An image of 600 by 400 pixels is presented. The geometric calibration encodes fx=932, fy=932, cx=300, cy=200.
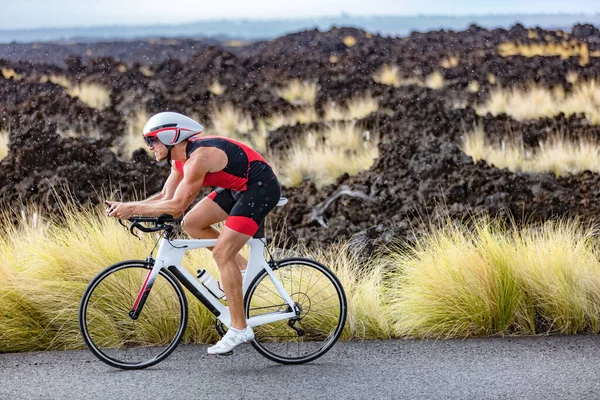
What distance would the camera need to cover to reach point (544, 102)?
23859mm

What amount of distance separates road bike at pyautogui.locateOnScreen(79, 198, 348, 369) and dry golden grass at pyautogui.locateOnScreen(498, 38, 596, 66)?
105ft

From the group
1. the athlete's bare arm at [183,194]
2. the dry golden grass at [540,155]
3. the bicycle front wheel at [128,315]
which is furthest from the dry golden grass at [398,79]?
the athlete's bare arm at [183,194]

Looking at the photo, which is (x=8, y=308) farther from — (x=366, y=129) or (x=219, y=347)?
(x=366, y=129)

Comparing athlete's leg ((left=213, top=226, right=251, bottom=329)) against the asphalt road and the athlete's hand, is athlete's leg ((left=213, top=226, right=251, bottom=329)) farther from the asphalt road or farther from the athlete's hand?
the athlete's hand

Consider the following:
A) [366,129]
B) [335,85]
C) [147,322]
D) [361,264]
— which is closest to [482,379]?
[147,322]

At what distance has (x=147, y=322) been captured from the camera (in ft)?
24.4

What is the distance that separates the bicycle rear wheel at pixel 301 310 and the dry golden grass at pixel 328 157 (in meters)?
7.35

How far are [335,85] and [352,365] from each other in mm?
21195

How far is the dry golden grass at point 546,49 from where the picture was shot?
3822 cm

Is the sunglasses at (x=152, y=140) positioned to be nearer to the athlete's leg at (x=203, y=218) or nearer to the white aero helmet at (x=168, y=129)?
the white aero helmet at (x=168, y=129)

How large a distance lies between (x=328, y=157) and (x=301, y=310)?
378 inches

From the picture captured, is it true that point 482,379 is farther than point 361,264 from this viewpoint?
No

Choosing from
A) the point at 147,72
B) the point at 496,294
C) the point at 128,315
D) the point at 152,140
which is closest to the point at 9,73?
the point at 147,72

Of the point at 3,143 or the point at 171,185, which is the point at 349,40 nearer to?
the point at 3,143
